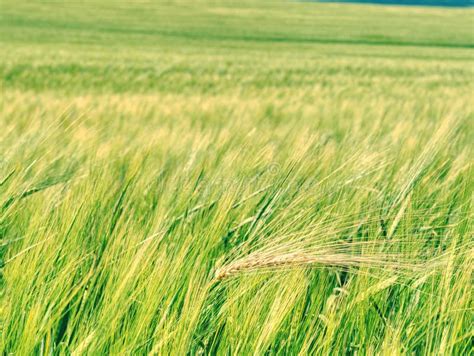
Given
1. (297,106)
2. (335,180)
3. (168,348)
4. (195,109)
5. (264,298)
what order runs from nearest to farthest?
(168,348) < (264,298) < (335,180) < (195,109) < (297,106)

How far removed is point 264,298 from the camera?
1407 mm

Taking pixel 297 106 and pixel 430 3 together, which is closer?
pixel 297 106

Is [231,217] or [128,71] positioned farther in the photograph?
[128,71]

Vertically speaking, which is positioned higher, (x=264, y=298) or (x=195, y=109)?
(x=264, y=298)

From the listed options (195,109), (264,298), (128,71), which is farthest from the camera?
(128,71)

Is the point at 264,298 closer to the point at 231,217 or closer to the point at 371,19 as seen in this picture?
the point at 231,217

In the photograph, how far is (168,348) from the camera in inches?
51.1

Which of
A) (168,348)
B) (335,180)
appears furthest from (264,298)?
(335,180)

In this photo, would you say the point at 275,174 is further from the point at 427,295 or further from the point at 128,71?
the point at 128,71

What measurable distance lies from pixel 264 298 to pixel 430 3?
7919 cm

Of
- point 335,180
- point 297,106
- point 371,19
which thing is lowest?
point 371,19

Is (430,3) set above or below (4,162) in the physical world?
below

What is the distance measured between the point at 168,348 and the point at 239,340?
13 cm

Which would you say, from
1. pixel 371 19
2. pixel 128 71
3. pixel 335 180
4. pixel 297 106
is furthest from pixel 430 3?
pixel 335 180
